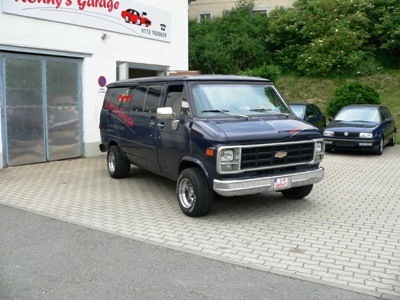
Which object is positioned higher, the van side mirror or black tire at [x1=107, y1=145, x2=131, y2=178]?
the van side mirror

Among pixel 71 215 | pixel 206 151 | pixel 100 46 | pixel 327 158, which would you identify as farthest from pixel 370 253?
pixel 100 46

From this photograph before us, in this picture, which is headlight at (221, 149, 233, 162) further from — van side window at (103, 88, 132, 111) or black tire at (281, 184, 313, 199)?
van side window at (103, 88, 132, 111)

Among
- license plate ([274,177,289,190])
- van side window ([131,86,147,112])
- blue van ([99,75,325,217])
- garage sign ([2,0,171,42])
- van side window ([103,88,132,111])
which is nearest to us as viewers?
blue van ([99,75,325,217])

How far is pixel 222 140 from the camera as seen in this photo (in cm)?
593

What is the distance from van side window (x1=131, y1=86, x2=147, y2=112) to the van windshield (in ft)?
5.46

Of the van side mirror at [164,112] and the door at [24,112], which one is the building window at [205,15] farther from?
the van side mirror at [164,112]

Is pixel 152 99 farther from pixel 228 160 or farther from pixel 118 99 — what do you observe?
pixel 228 160

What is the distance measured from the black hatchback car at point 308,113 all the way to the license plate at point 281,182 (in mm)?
8603

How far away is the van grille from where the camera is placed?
615 cm

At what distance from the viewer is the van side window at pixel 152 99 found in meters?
7.76

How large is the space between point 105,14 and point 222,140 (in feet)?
26.8

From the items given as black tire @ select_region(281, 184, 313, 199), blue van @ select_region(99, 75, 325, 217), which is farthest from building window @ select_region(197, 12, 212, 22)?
black tire @ select_region(281, 184, 313, 199)

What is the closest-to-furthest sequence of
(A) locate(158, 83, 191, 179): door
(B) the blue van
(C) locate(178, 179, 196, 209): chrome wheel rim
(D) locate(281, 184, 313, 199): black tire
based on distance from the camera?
(B) the blue van → (C) locate(178, 179, 196, 209): chrome wheel rim → (A) locate(158, 83, 191, 179): door → (D) locate(281, 184, 313, 199): black tire

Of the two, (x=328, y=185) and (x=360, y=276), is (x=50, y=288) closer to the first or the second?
(x=360, y=276)
